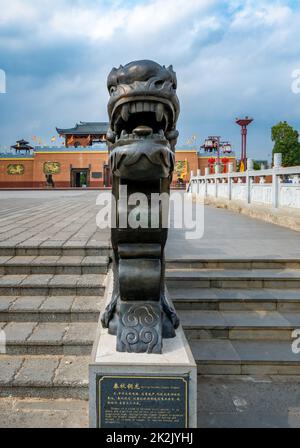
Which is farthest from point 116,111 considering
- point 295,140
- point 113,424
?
point 295,140

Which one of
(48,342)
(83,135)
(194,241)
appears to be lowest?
(48,342)

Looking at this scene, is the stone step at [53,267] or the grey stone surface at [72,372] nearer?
the grey stone surface at [72,372]

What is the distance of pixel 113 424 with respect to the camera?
184 centimetres

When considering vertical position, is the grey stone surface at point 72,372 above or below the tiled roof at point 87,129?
below

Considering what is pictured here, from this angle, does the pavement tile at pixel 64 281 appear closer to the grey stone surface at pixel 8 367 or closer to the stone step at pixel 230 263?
the grey stone surface at pixel 8 367

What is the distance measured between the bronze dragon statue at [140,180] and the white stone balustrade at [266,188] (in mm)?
5716

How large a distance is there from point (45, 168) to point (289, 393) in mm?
38782

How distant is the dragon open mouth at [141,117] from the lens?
1841 millimetres

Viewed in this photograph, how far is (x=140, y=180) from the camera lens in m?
1.97

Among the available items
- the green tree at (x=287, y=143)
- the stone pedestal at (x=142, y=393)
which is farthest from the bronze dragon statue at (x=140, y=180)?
the green tree at (x=287, y=143)

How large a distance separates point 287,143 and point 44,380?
101 feet

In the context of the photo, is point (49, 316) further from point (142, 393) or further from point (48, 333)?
point (142, 393)

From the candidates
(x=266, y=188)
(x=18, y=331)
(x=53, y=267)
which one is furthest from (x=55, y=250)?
(x=266, y=188)

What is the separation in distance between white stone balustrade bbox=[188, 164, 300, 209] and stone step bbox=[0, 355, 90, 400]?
591 cm
